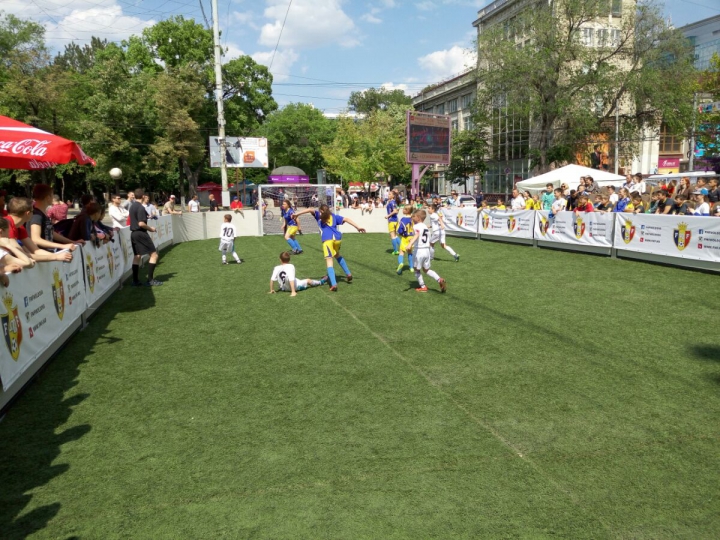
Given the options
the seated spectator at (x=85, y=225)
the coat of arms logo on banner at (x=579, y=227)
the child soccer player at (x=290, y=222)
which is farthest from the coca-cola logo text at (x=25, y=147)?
the coat of arms logo on banner at (x=579, y=227)

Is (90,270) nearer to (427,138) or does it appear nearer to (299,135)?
(427,138)

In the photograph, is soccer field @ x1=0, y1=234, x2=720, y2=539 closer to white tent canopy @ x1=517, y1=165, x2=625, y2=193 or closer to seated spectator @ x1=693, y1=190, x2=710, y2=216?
seated spectator @ x1=693, y1=190, x2=710, y2=216

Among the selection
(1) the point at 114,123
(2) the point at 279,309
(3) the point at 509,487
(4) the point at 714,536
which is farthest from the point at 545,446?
(1) the point at 114,123

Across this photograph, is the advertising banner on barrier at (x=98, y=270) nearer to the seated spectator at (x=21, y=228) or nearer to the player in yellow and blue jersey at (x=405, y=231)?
the seated spectator at (x=21, y=228)

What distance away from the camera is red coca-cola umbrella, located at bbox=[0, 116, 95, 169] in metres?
6.72

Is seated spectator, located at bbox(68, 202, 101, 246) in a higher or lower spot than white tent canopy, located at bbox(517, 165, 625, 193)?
lower

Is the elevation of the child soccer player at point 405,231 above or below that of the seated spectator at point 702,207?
below

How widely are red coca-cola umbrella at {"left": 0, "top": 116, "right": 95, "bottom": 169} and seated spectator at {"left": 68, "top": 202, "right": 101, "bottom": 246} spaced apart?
1649 mm

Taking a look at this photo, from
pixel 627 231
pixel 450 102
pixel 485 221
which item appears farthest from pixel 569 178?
pixel 450 102

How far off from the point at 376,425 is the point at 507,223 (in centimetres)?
1609

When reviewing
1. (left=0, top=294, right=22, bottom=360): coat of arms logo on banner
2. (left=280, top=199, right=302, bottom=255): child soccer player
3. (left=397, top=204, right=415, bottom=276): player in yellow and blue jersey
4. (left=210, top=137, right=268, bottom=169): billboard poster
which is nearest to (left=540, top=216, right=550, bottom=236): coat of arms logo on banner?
(left=397, top=204, right=415, bottom=276): player in yellow and blue jersey

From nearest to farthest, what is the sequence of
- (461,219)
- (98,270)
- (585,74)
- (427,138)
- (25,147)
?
(25,147) → (98,270) → (461,219) → (427,138) → (585,74)

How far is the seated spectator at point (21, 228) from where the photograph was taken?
6.44 m

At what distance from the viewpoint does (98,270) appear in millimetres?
9695
